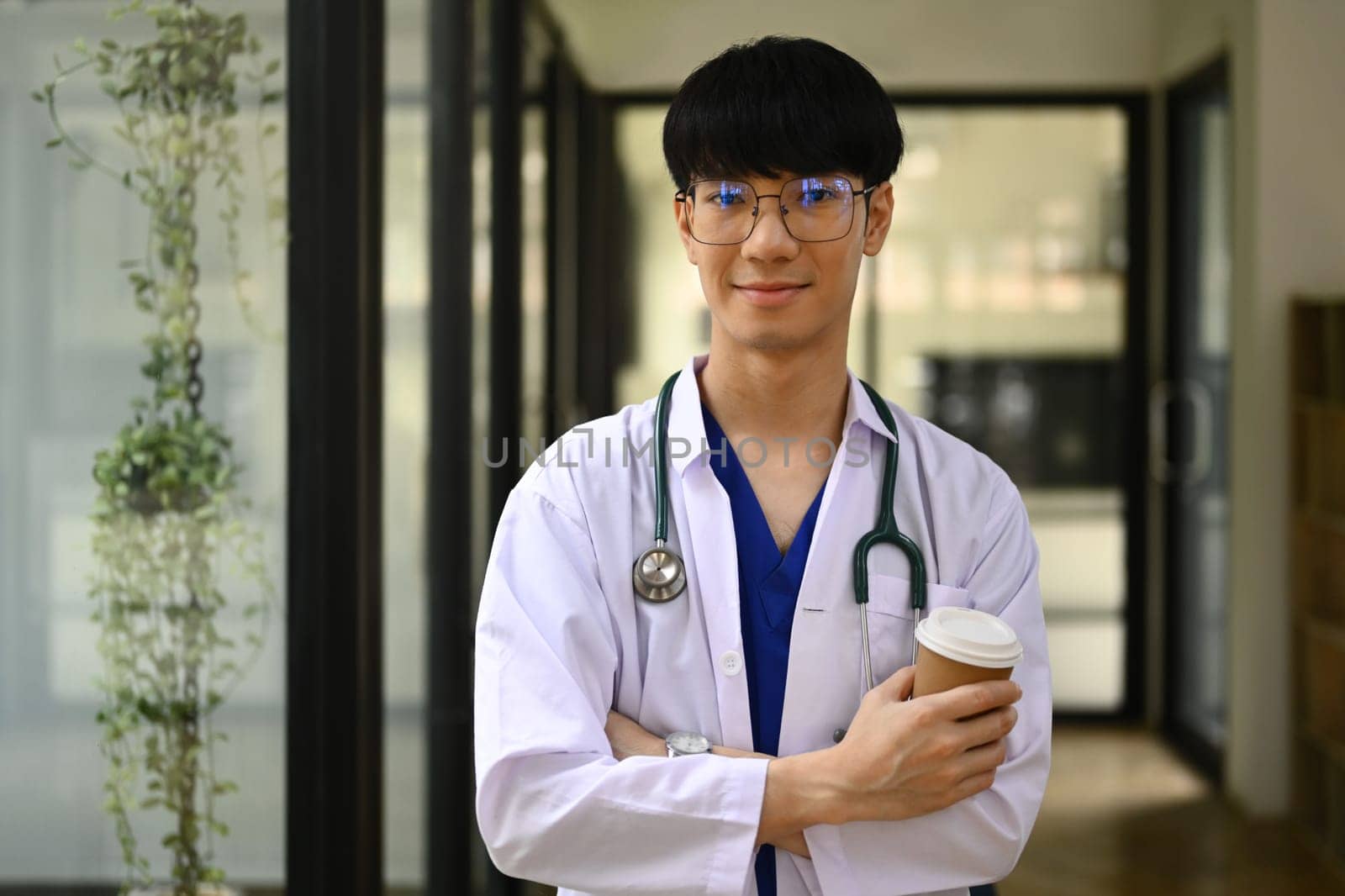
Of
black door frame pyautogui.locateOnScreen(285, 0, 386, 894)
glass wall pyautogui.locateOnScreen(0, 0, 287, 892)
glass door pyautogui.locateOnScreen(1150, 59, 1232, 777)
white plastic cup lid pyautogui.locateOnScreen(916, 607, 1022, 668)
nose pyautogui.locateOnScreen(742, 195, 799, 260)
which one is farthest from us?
glass door pyautogui.locateOnScreen(1150, 59, 1232, 777)

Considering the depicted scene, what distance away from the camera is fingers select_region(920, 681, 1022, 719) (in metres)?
1.08

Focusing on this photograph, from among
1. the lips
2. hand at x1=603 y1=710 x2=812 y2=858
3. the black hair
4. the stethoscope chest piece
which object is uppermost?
the black hair

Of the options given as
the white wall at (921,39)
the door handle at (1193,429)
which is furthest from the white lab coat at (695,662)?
the door handle at (1193,429)

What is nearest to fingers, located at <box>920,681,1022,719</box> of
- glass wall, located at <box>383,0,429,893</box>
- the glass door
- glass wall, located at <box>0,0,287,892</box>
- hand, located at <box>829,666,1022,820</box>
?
hand, located at <box>829,666,1022,820</box>

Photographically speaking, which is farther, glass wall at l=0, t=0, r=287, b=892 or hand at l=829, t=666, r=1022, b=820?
glass wall at l=0, t=0, r=287, b=892

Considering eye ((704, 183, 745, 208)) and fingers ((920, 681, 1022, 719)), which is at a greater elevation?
eye ((704, 183, 745, 208))

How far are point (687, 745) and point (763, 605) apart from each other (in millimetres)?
158

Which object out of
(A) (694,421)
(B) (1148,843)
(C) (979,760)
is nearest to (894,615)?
(C) (979,760)

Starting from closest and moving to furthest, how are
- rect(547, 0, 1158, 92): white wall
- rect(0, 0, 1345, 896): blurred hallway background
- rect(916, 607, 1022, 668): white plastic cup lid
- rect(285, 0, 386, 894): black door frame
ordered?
1. rect(916, 607, 1022, 668): white plastic cup lid
2. rect(0, 0, 1345, 896): blurred hallway background
3. rect(285, 0, 386, 894): black door frame
4. rect(547, 0, 1158, 92): white wall

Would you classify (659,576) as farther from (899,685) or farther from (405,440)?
(405,440)

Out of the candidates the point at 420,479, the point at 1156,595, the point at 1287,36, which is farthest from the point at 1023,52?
the point at 420,479

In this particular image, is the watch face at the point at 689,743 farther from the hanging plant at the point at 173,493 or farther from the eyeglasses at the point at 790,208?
the hanging plant at the point at 173,493

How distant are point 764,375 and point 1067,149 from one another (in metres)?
4.65

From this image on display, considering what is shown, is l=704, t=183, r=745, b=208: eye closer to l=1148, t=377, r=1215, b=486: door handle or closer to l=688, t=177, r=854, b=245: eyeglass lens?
l=688, t=177, r=854, b=245: eyeglass lens
